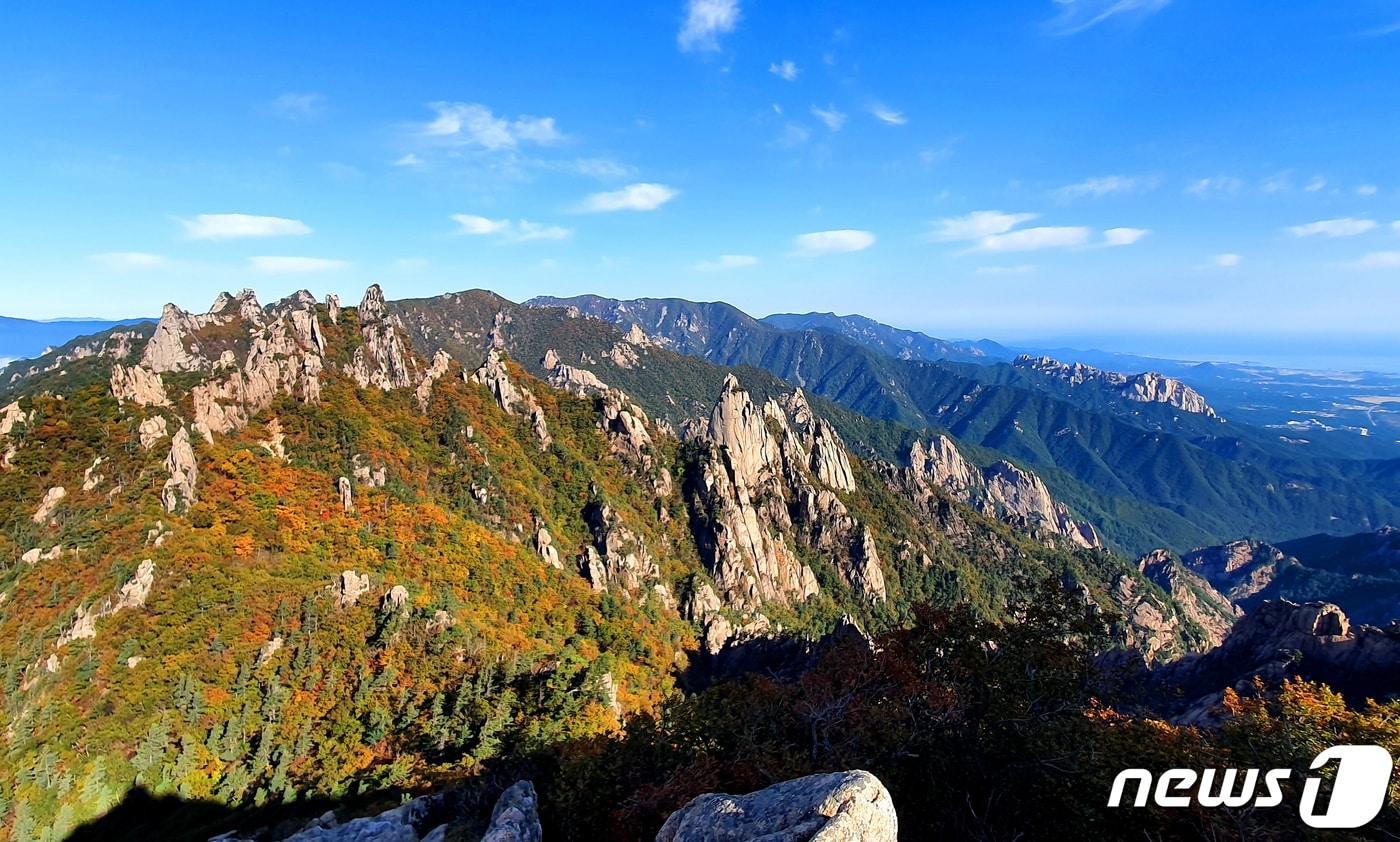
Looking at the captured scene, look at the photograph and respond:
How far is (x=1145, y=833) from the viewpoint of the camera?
17.8m

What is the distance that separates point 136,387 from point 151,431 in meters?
10.3

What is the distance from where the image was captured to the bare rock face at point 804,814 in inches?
513

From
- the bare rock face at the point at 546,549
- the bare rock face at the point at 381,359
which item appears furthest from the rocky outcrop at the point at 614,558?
the bare rock face at the point at 381,359

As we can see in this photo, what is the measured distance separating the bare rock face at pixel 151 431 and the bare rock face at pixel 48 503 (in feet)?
27.3

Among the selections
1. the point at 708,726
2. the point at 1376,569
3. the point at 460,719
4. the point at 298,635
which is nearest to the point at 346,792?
the point at 460,719

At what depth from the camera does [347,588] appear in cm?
6353

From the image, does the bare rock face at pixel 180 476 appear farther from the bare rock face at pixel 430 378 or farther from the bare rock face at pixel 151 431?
the bare rock face at pixel 430 378

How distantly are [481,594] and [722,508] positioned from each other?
5801 centimetres

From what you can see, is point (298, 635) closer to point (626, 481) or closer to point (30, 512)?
point (30, 512)

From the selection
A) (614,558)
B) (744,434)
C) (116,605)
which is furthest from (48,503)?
(744,434)

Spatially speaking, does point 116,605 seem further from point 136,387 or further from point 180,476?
point 136,387

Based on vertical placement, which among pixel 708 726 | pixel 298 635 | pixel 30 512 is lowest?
pixel 298 635

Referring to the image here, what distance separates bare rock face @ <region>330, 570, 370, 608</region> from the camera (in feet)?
207

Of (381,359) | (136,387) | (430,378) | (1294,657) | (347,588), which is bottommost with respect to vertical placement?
(1294,657)
